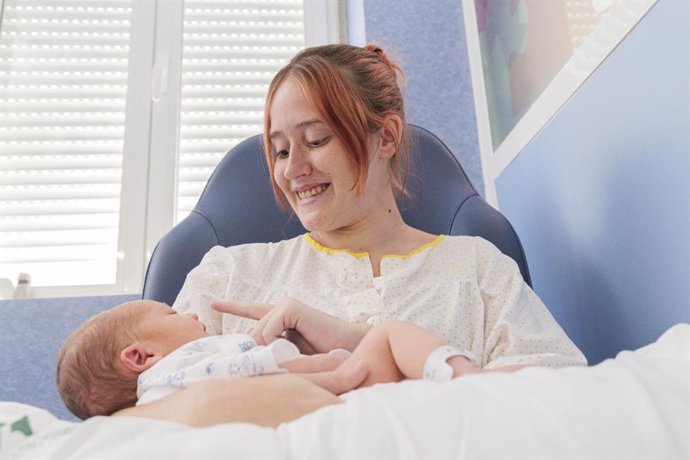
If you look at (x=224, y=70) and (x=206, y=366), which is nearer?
(x=206, y=366)

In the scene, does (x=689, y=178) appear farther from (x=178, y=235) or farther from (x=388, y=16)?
(x=388, y=16)

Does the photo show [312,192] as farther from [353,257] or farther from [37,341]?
[37,341]

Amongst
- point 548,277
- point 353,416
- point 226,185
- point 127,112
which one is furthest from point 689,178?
point 127,112

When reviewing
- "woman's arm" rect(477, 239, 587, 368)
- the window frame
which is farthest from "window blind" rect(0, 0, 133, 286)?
"woman's arm" rect(477, 239, 587, 368)

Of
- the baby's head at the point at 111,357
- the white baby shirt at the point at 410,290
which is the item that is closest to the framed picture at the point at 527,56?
the white baby shirt at the point at 410,290

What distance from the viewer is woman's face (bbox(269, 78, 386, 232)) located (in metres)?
1.22

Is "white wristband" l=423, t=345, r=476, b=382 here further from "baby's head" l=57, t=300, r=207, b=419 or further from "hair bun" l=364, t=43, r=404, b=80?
"hair bun" l=364, t=43, r=404, b=80

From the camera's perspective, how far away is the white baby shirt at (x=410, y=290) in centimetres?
106

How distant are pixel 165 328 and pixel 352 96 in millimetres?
582

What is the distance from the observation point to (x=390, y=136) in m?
1.37

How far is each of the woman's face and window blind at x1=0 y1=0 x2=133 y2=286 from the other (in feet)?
3.66

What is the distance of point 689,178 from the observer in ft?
3.27

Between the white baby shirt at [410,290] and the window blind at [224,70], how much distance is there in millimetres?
1080

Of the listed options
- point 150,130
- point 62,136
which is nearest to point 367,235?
point 150,130
